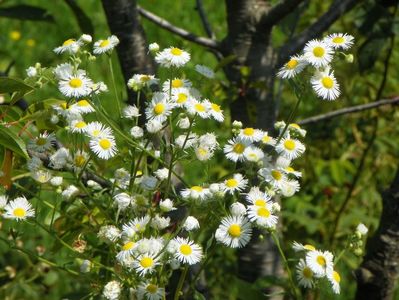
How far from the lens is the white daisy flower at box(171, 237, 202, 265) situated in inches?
36.6

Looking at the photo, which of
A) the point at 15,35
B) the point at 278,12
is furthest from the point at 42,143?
the point at 15,35

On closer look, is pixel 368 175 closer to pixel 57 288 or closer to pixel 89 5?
pixel 57 288

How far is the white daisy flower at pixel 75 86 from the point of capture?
37.6 inches

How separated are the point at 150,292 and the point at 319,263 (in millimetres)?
234

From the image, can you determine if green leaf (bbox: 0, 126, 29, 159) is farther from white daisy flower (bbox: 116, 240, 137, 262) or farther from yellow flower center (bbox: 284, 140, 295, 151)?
yellow flower center (bbox: 284, 140, 295, 151)

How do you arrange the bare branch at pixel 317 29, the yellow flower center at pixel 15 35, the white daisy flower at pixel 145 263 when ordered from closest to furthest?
the white daisy flower at pixel 145 263
the bare branch at pixel 317 29
the yellow flower center at pixel 15 35

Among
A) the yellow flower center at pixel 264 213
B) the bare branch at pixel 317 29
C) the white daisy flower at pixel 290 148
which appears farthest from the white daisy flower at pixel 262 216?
the bare branch at pixel 317 29

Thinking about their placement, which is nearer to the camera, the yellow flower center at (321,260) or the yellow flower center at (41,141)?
the yellow flower center at (321,260)

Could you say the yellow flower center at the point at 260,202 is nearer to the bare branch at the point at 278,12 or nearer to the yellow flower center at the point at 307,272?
the yellow flower center at the point at 307,272

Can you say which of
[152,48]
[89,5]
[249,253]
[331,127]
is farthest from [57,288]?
[89,5]

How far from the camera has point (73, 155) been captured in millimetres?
1046

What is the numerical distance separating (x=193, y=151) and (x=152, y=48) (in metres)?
0.16

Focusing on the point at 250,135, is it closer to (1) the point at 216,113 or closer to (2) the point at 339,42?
(1) the point at 216,113

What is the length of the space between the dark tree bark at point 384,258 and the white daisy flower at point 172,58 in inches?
22.8
